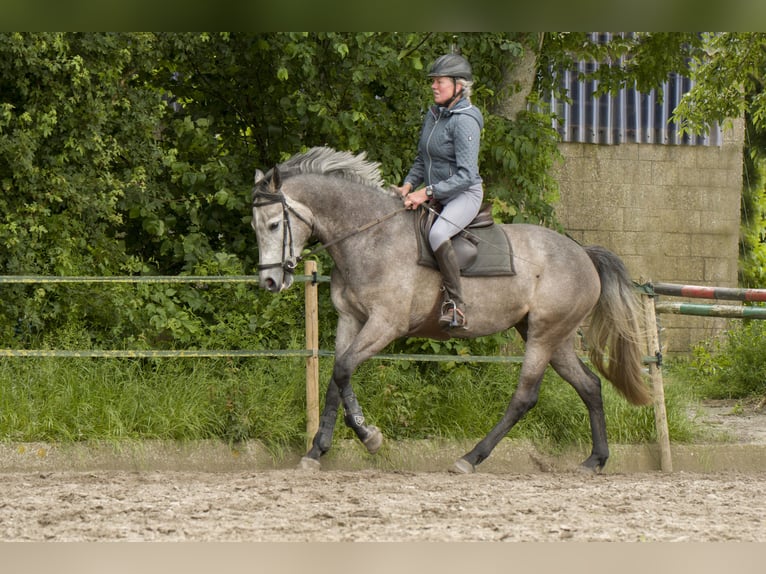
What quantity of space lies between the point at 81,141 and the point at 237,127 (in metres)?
1.49

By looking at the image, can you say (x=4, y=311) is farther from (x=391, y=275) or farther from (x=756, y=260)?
(x=756, y=260)

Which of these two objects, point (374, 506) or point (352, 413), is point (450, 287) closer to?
point (352, 413)

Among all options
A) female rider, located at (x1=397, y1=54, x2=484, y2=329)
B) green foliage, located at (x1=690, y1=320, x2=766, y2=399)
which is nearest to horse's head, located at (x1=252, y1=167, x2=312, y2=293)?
female rider, located at (x1=397, y1=54, x2=484, y2=329)

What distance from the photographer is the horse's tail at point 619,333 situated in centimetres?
706

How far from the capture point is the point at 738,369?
1048 cm

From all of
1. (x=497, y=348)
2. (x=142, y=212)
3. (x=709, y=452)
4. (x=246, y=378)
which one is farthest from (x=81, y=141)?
(x=709, y=452)

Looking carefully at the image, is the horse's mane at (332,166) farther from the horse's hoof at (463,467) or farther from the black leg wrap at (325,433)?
the horse's hoof at (463,467)

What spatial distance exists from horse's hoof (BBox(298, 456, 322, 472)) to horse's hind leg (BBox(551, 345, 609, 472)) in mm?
1766

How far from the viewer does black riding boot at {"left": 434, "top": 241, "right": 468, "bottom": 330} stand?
6430 mm

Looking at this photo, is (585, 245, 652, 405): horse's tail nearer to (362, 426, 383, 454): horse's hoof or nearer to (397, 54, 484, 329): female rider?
(397, 54, 484, 329): female rider

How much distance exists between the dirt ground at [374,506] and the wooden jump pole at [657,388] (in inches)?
19.2

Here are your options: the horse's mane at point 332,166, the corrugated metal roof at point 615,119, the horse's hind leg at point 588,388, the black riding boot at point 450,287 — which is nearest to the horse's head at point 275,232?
the horse's mane at point 332,166

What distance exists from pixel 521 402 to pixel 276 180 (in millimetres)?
2156

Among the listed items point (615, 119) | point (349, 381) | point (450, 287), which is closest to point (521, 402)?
point (450, 287)
